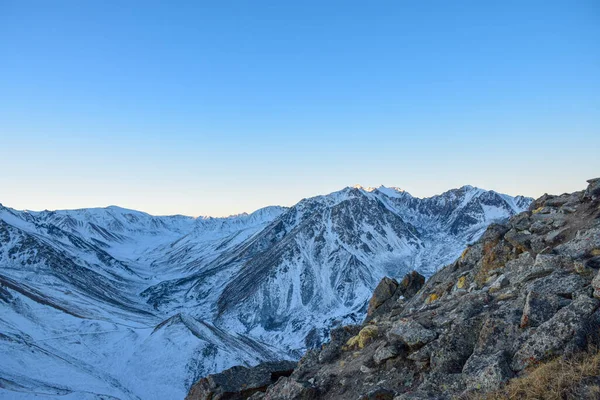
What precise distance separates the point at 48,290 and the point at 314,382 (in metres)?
138

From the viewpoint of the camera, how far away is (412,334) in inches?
533

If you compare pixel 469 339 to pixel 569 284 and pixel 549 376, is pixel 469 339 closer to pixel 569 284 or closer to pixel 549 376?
pixel 569 284

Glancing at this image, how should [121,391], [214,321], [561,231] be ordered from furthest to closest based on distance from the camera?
[214,321]
[121,391]
[561,231]

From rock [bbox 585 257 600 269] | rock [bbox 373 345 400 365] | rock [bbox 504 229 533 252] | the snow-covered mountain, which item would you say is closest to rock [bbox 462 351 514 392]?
rock [bbox 373 345 400 365]

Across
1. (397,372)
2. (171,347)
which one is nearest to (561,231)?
(397,372)

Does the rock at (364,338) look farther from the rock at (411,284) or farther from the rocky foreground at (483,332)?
the rock at (411,284)

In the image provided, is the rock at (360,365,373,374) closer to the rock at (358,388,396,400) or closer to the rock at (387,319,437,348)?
the rock at (387,319,437,348)

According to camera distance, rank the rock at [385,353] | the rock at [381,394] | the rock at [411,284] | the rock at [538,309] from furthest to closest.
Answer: the rock at [411,284] → the rock at [385,353] → the rock at [381,394] → the rock at [538,309]

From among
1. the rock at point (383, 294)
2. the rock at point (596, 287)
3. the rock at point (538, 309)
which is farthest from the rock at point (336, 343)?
the rock at point (383, 294)

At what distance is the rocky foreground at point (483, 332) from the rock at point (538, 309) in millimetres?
24

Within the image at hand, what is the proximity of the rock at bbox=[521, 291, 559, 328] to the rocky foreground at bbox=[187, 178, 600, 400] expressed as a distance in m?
0.02

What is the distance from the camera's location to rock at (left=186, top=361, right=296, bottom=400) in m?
19.4

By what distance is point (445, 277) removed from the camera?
24.1 meters

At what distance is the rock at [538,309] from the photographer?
10.6 meters
